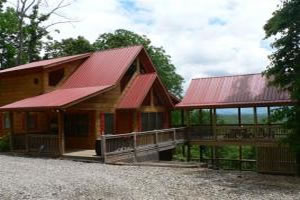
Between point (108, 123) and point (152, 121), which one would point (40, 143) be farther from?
point (152, 121)

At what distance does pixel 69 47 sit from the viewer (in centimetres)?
4591

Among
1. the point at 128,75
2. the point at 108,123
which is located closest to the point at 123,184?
the point at 108,123

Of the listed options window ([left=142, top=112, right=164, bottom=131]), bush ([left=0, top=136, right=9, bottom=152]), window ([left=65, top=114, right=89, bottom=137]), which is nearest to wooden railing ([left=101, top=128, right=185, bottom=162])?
window ([left=142, top=112, right=164, bottom=131])

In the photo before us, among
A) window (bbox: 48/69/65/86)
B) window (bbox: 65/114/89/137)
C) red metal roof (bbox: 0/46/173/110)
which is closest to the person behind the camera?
red metal roof (bbox: 0/46/173/110)

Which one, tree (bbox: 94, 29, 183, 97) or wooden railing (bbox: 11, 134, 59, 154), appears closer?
wooden railing (bbox: 11, 134, 59, 154)

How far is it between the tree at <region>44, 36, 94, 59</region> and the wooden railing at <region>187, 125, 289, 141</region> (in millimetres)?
22593

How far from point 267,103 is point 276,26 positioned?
7776mm

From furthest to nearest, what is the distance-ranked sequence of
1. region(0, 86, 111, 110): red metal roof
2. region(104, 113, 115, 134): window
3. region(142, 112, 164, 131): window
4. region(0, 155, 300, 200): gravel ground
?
region(142, 112, 164, 131): window
region(104, 113, 115, 134): window
region(0, 86, 111, 110): red metal roof
region(0, 155, 300, 200): gravel ground

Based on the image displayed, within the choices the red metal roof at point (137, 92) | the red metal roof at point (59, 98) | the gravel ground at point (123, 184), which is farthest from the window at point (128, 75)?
the gravel ground at point (123, 184)

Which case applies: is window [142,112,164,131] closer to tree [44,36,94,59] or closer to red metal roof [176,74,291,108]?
red metal roof [176,74,291,108]

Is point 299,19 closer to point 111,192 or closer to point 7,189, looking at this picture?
point 111,192

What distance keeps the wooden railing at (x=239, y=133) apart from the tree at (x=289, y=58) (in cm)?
498

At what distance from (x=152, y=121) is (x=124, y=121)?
6.84 ft

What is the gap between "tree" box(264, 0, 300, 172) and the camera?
16.0 metres
